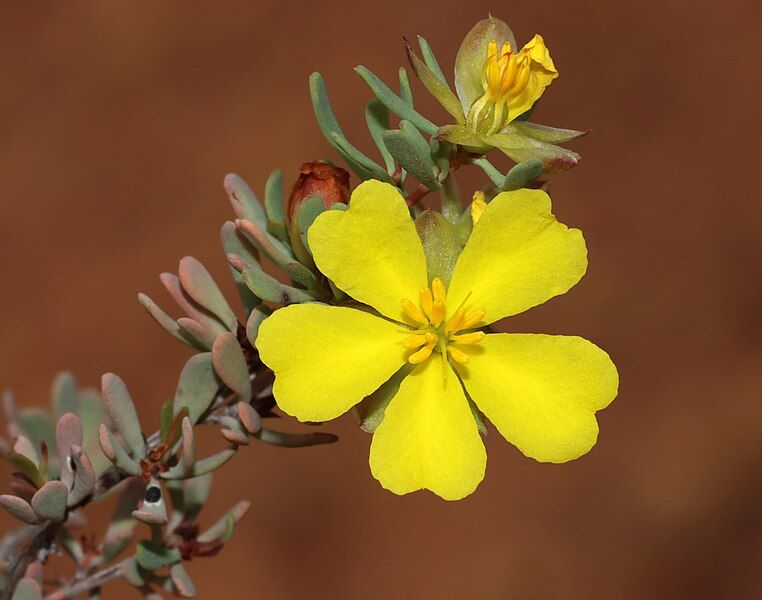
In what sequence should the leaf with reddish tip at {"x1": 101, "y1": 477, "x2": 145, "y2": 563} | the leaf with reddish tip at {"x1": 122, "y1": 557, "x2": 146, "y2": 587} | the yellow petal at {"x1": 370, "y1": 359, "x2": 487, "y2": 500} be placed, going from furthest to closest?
the leaf with reddish tip at {"x1": 101, "y1": 477, "x2": 145, "y2": 563}
the leaf with reddish tip at {"x1": 122, "y1": 557, "x2": 146, "y2": 587}
the yellow petal at {"x1": 370, "y1": 359, "x2": 487, "y2": 500}

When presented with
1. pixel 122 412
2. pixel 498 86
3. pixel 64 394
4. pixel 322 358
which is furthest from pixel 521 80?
pixel 64 394

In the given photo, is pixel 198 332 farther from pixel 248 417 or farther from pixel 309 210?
pixel 309 210

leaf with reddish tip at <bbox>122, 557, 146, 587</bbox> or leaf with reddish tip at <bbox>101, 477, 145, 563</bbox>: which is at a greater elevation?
leaf with reddish tip at <bbox>101, 477, 145, 563</bbox>

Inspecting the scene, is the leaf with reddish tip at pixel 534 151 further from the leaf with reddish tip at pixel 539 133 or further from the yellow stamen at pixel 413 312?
the yellow stamen at pixel 413 312

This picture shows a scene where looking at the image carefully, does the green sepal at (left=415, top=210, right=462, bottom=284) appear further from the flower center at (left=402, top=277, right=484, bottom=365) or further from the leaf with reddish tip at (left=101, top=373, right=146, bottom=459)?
the leaf with reddish tip at (left=101, top=373, right=146, bottom=459)

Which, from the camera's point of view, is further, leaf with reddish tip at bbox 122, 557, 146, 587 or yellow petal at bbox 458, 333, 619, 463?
leaf with reddish tip at bbox 122, 557, 146, 587

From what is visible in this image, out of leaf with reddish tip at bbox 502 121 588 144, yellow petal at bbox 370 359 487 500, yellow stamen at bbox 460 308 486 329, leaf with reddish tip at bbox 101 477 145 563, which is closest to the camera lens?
yellow petal at bbox 370 359 487 500

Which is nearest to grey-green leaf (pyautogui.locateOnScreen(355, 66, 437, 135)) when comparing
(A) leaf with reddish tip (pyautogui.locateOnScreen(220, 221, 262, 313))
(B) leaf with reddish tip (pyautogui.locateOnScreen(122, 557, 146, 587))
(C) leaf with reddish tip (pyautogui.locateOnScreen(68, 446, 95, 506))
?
(A) leaf with reddish tip (pyautogui.locateOnScreen(220, 221, 262, 313))
